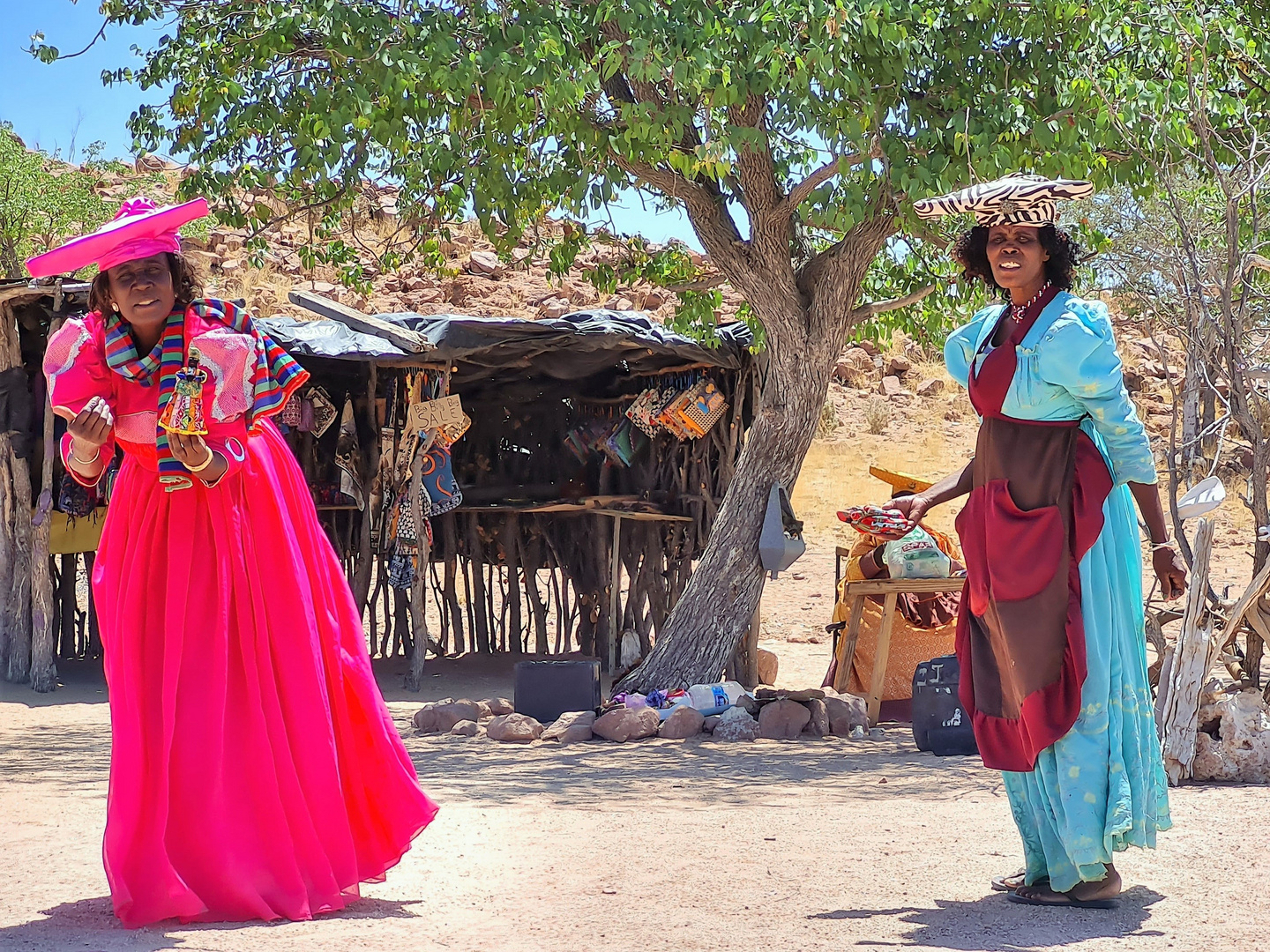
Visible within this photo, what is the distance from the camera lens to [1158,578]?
3.41 metres

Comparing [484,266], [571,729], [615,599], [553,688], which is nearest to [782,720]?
[571,729]

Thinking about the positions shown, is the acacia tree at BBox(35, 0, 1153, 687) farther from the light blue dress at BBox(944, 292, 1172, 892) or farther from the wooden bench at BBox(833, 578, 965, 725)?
the light blue dress at BBox(944, 292, 1172, 892)

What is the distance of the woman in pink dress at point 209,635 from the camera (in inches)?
126

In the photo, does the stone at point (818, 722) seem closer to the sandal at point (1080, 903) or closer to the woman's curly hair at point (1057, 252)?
the sandal at point (1080, 903)

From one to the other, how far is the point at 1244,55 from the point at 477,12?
3.79 m

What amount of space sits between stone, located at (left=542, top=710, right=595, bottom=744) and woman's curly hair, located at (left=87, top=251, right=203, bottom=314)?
13.7 feet

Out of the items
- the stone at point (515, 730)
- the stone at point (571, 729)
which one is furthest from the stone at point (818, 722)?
the stone at point (515, 730)

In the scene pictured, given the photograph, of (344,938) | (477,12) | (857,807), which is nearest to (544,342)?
(477,12)

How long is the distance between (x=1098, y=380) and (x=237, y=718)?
2.22 metres

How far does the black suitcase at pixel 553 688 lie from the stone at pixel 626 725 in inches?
17.9

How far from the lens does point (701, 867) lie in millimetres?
3875

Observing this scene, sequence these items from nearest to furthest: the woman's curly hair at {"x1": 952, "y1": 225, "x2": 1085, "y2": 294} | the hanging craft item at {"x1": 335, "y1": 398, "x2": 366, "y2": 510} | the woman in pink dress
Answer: the woman in pink dress < the woman's curly hair at {"x1": 952, "y1": 225, "x2": 1085, "y2": 294} < the hanging craft item at {"x1": 335, "y1": 398, "x2": 366, "y2": 510}

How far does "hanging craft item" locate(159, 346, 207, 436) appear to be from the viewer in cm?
322

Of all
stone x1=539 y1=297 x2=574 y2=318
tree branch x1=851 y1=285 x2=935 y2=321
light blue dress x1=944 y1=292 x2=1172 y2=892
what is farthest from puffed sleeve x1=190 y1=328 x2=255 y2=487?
stone x1=539 y1=297 x2=574 y2=318
